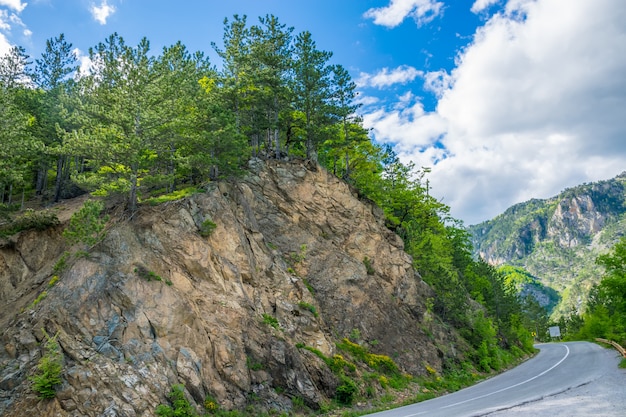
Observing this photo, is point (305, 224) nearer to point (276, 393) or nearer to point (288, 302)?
point (288, 302)

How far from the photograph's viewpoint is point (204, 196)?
20.2 metres

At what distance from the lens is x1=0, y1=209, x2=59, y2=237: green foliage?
57.1 feet

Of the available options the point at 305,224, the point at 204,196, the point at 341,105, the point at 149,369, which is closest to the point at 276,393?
the point at 149,369

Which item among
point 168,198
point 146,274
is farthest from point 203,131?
point 146,274

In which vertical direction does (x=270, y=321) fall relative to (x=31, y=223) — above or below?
below

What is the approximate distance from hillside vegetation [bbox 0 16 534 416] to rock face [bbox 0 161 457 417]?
0.26 feet

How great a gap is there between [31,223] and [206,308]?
31.2 feet

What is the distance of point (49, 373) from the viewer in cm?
1105

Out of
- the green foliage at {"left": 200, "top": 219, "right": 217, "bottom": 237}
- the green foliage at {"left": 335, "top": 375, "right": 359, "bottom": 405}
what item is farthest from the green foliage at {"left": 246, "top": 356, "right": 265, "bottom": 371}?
the green foliage at {"left": 200, "top": 219, "right": 217, "bottom": 237}

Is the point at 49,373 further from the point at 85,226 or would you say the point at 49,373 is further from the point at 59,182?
the point at 59,182

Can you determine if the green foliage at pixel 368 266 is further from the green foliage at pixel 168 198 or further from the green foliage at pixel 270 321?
the green foliage at pixel 168 198

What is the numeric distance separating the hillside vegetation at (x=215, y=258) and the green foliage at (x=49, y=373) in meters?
0.06

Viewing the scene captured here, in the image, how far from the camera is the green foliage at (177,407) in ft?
38.4

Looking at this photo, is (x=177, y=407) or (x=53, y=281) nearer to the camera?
(x=177, y=407)
